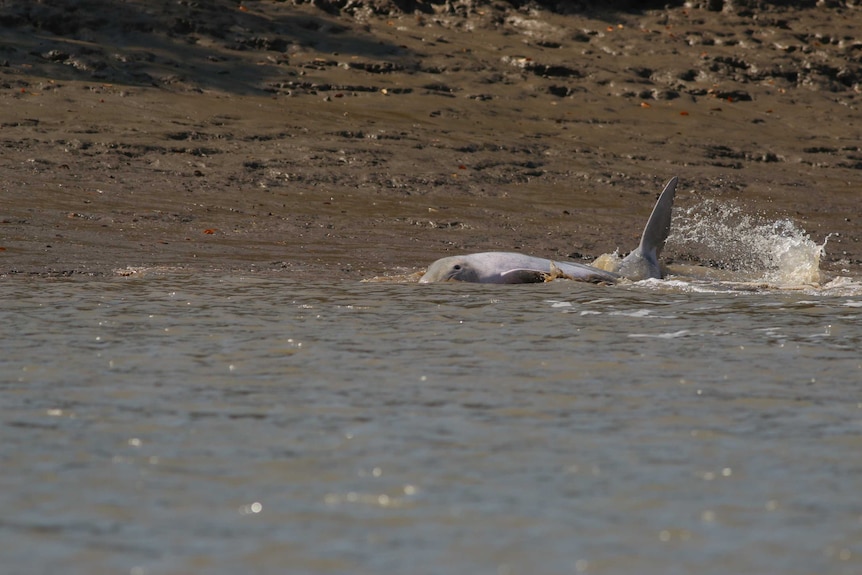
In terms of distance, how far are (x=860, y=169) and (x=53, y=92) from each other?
35.5ft

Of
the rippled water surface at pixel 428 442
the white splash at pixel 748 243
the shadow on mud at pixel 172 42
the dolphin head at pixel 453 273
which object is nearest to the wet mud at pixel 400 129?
the shadow on mud at pixel 172 42

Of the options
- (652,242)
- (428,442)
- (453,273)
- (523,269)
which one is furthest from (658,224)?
(428,442)

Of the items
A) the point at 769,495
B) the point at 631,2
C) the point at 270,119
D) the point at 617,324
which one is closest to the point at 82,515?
the point at 769,495

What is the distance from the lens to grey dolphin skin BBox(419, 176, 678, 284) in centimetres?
1016

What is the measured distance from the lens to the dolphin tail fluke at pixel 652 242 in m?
10.8

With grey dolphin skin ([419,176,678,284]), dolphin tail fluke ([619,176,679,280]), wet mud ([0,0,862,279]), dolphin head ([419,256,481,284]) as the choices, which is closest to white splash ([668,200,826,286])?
A: wet mud ([0,0,862,279])

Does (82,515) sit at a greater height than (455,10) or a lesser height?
lesser

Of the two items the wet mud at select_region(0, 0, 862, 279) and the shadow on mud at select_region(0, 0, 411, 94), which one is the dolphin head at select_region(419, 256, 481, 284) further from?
the shadow on mud at select_region(0, 0, 411, 94)

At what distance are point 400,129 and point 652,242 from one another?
6022 mm

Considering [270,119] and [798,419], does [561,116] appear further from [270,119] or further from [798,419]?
[798,419]

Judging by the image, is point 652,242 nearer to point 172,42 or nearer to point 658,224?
point 658,224

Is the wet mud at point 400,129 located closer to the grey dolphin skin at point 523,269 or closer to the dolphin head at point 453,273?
the dolphin head at point 453,273

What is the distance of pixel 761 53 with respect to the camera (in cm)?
2111

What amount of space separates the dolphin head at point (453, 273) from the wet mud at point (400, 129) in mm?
972
